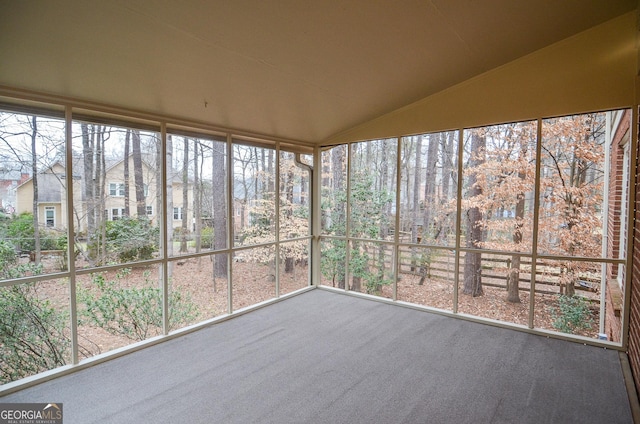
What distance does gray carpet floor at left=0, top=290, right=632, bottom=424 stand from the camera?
88.0 inches

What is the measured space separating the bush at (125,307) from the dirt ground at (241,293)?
6cm

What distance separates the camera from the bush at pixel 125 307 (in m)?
4.06

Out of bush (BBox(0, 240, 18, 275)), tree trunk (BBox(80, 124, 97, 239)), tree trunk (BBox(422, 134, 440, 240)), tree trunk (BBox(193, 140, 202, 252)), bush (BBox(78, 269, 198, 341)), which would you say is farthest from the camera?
tree trunk (BBox(422, 134, 440, 240))

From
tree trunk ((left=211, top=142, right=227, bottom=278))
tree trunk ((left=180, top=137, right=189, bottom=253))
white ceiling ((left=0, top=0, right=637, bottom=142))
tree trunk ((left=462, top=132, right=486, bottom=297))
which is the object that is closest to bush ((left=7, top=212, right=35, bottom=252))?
white ceiling ((left=0, top=0, right=637, bottom=142))

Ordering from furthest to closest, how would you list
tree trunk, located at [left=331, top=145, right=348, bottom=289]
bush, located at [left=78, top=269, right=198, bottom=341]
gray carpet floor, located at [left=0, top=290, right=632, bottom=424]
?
tree trunk, located at [left=331, top=145, right=348, bottom=289]
bush, located at [left=78, top=269, right=198, bottom=341]
gray carpet floor, located at [left=0, top=290, right=632, bottom=424]

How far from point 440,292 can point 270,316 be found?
3.76m

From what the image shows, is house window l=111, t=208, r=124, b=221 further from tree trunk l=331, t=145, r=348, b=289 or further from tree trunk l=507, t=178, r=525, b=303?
Answer: tree trunk l=507, t=178, r=525, b=303

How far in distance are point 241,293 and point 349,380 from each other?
3737mm

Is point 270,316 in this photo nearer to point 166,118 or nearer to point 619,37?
point 166,118

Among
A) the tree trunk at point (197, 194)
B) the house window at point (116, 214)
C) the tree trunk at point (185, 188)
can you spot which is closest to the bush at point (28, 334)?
the house window at point (116, 214)

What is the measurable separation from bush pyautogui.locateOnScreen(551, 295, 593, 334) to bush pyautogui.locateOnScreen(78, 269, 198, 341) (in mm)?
6318

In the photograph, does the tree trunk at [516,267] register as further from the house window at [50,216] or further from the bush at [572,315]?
the house window at [50,216]

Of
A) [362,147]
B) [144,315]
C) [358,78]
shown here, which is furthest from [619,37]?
[144,315]

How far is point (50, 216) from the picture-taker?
3416 millimetres
